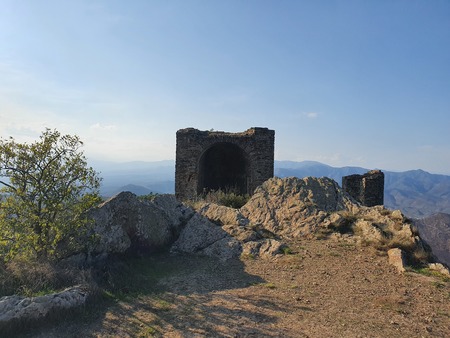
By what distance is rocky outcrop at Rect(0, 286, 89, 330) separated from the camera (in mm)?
5375

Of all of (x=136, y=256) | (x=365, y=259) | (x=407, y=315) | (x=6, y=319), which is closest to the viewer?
(x=6, y=319)

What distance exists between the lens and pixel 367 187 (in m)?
19.1

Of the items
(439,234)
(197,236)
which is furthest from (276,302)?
(439,234)

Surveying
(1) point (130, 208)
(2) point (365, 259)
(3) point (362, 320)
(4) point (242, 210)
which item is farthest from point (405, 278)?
(1) point (130, 208)

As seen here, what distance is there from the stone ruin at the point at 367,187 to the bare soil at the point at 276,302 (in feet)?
35.5

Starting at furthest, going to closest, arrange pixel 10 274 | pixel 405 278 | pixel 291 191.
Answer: pixel 291 191
pixel 405 278
pixel 10 274

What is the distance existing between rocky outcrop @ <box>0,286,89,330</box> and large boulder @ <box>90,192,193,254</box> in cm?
241

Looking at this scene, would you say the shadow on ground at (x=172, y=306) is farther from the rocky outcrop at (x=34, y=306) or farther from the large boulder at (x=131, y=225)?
the large boulder at (x=131, y=225)

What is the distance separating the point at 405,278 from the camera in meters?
7.42

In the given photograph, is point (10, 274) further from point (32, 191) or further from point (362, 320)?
point (362, 320)

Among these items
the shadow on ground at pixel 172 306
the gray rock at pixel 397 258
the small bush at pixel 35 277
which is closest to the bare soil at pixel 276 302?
the shadow on ground at pixel 172 306

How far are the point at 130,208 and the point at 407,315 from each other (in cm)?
739

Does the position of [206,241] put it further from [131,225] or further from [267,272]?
[267,272]

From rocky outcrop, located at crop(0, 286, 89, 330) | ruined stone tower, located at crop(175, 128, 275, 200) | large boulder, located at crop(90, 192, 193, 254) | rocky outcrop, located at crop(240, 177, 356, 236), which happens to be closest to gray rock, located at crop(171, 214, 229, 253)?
large boulder, located at crop(90, 192, 193, 254)
